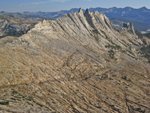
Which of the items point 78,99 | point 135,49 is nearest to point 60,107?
point 78,99

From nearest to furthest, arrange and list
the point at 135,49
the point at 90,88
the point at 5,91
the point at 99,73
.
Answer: the point at 5,91, the point at 90,88, the point at 99,73, the point at 135,49

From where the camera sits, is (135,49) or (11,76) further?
(135,49)

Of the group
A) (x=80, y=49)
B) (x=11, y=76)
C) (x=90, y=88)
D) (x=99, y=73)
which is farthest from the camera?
(x=80, y=49)

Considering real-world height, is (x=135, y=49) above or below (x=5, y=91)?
above

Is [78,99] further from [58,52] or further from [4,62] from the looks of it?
[58,52]

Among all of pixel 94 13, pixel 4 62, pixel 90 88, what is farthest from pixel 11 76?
pixel 94 13

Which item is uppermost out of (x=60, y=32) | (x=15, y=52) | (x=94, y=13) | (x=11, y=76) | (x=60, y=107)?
(x=94, y=13)
